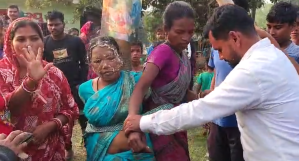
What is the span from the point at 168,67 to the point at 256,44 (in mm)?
749

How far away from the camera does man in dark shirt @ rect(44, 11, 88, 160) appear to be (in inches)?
218

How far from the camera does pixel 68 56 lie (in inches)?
220

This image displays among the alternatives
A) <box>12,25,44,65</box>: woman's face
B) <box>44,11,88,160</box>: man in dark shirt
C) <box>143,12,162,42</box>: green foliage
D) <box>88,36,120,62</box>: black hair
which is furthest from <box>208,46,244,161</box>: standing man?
<box>143,12,162,42</box>: green foliage

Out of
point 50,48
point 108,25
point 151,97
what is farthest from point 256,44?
point 50,48

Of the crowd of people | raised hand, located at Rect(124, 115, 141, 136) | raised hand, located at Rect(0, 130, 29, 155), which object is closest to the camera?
raised hand, located at Rect(0, 130, 29, 155)

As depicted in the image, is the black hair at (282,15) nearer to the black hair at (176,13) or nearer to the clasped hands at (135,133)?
the black hair at (176,13)

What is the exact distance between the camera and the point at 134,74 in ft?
9.29

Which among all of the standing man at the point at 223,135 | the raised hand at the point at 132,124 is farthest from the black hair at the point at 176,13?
the raised hand at the point at 132,124

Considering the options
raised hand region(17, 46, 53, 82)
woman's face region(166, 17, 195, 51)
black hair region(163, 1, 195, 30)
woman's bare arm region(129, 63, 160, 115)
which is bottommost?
woman's bare arm region(129, 63, 160, 115)

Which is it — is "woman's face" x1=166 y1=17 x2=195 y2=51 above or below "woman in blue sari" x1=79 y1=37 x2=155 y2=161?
above

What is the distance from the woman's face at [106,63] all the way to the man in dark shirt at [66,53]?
283cm

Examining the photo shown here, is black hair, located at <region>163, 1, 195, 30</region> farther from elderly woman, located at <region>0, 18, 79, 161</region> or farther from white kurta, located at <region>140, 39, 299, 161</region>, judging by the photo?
elderly woman, located at <region>0, 18, 79, 161</region>

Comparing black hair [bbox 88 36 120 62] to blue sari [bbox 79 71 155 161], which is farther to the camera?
black hair [bbox 88 36 120 62]

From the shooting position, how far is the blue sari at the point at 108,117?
2.63 metres
